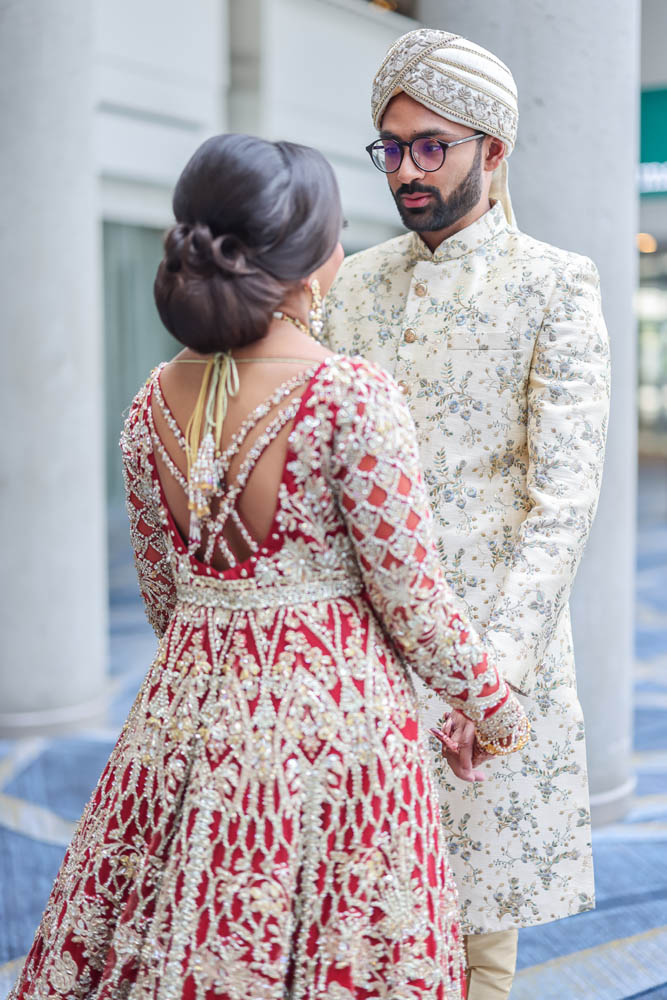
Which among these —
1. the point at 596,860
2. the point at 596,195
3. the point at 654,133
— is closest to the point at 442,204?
the point at 596,195

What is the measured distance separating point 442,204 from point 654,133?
1013cm

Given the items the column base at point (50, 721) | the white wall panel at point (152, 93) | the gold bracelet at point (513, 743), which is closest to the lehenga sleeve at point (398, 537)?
the gold bracelet at point (513, 743)

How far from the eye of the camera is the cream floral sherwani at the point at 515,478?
197 centimetres

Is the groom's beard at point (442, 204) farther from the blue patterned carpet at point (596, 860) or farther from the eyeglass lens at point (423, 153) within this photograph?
the blue patterned carpet at point (596, 860)

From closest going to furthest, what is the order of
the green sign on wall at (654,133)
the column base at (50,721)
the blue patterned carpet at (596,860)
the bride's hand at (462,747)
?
the bride's hand at (462,747) < the blue patterned carpet at (596,860) < the column base at (50,721) < the green sign on wall at (654,133)

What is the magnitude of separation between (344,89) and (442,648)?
868 centimetres

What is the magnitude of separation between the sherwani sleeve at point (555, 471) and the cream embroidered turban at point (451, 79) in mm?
289

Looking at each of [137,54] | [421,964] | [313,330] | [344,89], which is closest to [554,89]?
[313,330]

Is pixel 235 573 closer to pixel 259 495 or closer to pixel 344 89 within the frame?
pixel 259 495

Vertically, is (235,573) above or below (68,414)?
below

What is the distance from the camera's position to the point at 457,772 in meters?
1.84

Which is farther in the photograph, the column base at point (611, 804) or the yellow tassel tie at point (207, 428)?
the column base at point (611, 804)

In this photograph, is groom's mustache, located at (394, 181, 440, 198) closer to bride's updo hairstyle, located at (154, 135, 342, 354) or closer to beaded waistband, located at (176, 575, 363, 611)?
bride's updo hairstyle, located at (154, 135, 342, 354)

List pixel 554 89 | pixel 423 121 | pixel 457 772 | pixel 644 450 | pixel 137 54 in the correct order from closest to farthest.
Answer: pixel 457 772 < pixel 423 121 < pixel 554 89 < pixel 137 54 < pixel 644 450
